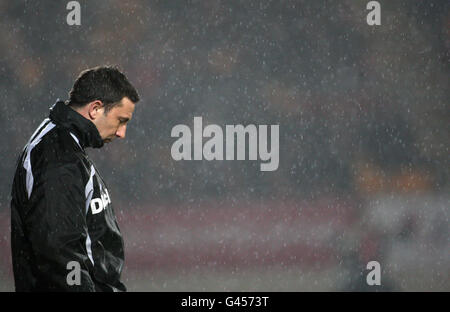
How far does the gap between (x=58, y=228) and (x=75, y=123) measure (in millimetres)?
396

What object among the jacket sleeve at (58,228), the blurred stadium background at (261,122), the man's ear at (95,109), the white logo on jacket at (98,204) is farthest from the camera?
the blurred stadium background at (261,122)

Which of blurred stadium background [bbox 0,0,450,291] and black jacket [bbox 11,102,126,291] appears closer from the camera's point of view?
black jacket [bbox 11,102,126,291]

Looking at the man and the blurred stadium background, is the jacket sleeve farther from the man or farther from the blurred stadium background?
the blurred stadium background

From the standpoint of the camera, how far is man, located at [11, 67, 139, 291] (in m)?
1.79

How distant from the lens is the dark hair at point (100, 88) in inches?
82.0

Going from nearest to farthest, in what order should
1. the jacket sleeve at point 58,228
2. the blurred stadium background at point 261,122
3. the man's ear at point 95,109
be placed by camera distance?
the jacket sleeve at point 58,228, the man's ear at point 95,109, the blurred stadium background at point 261,122

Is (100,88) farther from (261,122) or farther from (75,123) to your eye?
(261,122)

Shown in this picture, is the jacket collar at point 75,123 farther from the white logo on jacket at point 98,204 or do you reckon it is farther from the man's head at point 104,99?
the white logo on jacket at point 98,204

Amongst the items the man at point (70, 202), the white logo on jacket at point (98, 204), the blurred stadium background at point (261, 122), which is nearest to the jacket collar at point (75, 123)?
the man at point (70, 202)

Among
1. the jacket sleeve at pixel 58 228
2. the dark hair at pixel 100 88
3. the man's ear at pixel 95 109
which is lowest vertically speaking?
the jacket sleeve at pixel 58 228

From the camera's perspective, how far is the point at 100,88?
6.88 ft

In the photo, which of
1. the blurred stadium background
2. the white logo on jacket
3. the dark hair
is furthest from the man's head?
the blurred stadium background

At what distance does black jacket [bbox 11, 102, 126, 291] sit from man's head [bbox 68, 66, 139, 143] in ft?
0.17

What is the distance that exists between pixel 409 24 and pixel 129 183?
2.89 m
